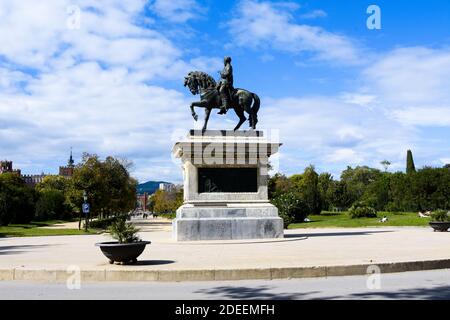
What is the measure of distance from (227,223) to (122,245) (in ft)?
29.8

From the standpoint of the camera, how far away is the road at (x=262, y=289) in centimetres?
930

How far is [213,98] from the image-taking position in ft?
75.3

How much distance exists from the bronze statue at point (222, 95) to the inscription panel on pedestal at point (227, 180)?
6.81ft

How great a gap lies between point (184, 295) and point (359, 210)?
42.3m

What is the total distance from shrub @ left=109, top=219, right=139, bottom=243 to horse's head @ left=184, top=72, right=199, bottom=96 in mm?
11242

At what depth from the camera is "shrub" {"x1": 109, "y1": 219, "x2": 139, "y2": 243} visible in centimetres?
1274

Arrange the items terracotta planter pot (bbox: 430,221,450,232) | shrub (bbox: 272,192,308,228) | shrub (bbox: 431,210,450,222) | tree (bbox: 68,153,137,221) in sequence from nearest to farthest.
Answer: terracotta planter pot (bbox: 430,221,450,232)
shrub (bbox: 431,210,450,222)
shrub (bbox: 272,192,308,228)
tree (bbox: 68,153,137,221)

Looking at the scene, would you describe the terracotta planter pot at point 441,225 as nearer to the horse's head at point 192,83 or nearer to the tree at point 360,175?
the horse's head at point 192,83

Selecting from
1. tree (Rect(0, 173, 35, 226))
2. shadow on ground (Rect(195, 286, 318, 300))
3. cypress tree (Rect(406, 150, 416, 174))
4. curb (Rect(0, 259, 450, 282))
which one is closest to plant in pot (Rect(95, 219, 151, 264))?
curb (Rect(0, 259, 450, 282))

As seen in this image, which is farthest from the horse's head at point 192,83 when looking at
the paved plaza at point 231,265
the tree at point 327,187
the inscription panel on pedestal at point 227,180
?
the tree at point 327,187

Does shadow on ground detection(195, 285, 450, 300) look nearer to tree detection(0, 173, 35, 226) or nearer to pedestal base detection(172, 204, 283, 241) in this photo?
pedestal base detection(172, 204, 283, 241)

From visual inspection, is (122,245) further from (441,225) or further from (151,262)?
(441,225)

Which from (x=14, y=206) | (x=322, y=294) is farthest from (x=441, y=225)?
(x=14, y=206)
